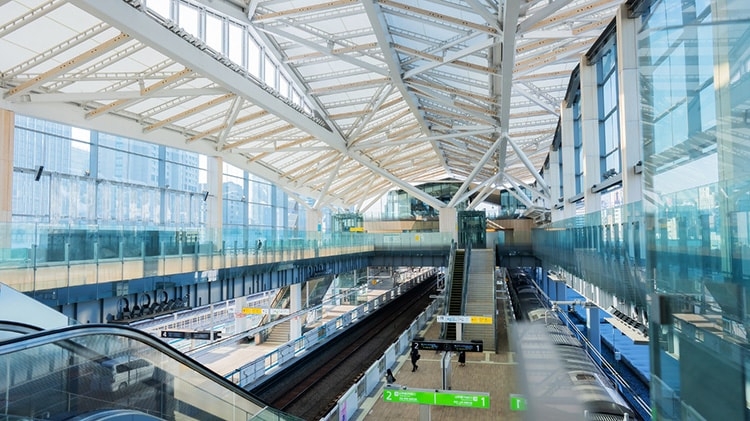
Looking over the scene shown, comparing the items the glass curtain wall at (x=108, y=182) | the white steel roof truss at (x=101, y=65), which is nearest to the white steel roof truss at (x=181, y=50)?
the white steel roof truss at (x=101, y=65)

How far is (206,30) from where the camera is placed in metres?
17.0

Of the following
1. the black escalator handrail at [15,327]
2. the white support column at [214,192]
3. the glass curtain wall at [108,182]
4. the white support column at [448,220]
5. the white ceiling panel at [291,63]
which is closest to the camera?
the black escalator handrail at [15,327]

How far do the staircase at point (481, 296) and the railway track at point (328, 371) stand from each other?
15.0 ft

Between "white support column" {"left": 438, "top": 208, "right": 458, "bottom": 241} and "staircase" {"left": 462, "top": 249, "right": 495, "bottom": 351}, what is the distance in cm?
864

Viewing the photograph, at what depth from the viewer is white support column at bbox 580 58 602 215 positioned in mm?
17734

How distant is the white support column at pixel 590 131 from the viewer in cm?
1773

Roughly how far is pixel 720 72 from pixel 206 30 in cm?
1729

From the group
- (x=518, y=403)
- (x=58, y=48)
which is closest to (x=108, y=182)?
(x=58, y=48)

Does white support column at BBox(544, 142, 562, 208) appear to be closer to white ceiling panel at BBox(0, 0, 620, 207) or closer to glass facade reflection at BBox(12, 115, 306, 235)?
white ceiling panel at BBox(0, 0, 620, 207)

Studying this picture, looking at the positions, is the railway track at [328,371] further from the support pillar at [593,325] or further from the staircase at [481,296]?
the support pillar at [593,325]

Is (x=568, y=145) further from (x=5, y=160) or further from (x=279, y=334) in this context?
(x=5, y=160)

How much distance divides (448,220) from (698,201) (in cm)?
3564

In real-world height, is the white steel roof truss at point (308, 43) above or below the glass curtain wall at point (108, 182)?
above

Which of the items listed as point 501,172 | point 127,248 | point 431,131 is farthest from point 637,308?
point 501,172
